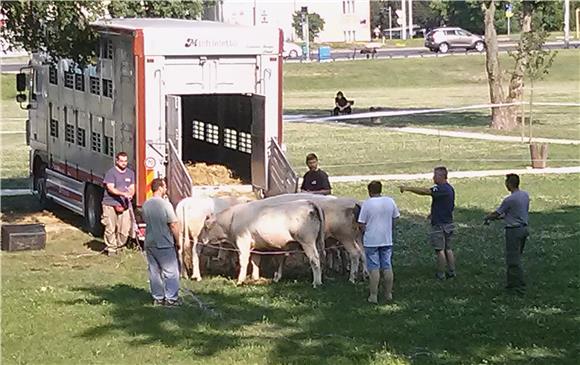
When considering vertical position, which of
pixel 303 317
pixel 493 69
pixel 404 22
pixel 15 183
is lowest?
pixel 15 183

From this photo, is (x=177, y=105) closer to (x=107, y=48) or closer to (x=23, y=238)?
(x=107, y=48)

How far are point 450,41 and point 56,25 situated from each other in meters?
66.4

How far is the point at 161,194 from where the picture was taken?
528 inches

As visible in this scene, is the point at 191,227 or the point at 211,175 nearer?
the point at 191,227

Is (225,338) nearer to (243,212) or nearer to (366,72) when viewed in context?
(243,212)

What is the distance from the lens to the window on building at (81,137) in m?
20.2

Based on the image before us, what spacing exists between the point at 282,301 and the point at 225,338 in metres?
1.98

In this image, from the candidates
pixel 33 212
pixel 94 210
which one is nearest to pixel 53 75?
pixel 33 212

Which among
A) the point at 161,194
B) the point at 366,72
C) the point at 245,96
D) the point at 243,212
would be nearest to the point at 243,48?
the point at 245,96

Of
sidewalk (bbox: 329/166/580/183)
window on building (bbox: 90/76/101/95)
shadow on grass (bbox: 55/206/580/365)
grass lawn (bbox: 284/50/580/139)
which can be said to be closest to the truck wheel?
window on building (bbox: 90/76/101/95)

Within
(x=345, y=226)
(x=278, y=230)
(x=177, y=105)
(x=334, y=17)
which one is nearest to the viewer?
(x=278, y=230)

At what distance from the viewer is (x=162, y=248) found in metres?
13.1

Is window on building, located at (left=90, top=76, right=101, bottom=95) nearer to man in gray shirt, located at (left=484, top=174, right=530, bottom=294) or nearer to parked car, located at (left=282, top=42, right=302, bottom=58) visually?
man in gray shirt, located at (left=484, top=174, right=530, bottom=294)

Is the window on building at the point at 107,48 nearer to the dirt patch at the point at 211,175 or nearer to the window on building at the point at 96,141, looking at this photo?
the window on building at the point at 96,141
